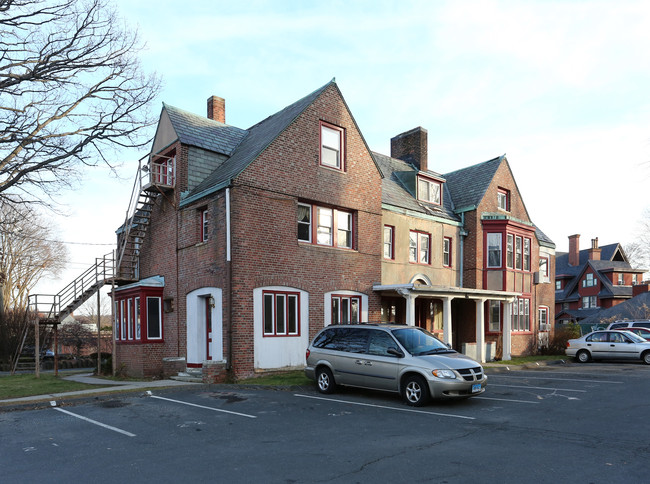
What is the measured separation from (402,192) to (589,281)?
143 ft

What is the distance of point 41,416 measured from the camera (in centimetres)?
1056

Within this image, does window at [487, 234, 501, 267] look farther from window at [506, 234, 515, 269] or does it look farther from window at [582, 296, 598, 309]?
window at [582, 296, 598, 309]

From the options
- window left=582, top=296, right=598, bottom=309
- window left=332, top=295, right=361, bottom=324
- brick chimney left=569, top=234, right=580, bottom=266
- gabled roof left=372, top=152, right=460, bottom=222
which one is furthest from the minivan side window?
brick chimney left=569, top=234, right=580, bottom=266

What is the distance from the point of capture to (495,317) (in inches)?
989

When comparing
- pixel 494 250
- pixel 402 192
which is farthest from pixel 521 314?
pixel 402 192

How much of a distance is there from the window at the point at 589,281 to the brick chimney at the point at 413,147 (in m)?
39.3

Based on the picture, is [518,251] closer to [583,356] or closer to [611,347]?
[583,356]

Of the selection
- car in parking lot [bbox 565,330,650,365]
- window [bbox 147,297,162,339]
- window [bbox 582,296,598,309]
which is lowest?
window [bbox 582,296,598,309]

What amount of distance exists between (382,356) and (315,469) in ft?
18.0

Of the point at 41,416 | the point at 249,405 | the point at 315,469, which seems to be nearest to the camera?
the point at 315,469

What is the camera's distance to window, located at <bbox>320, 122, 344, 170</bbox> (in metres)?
18.5

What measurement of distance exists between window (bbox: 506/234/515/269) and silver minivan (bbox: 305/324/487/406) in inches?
556

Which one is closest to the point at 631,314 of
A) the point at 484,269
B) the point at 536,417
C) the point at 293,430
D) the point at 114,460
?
the point at 484,269

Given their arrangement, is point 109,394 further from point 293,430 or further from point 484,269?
point 484,269
